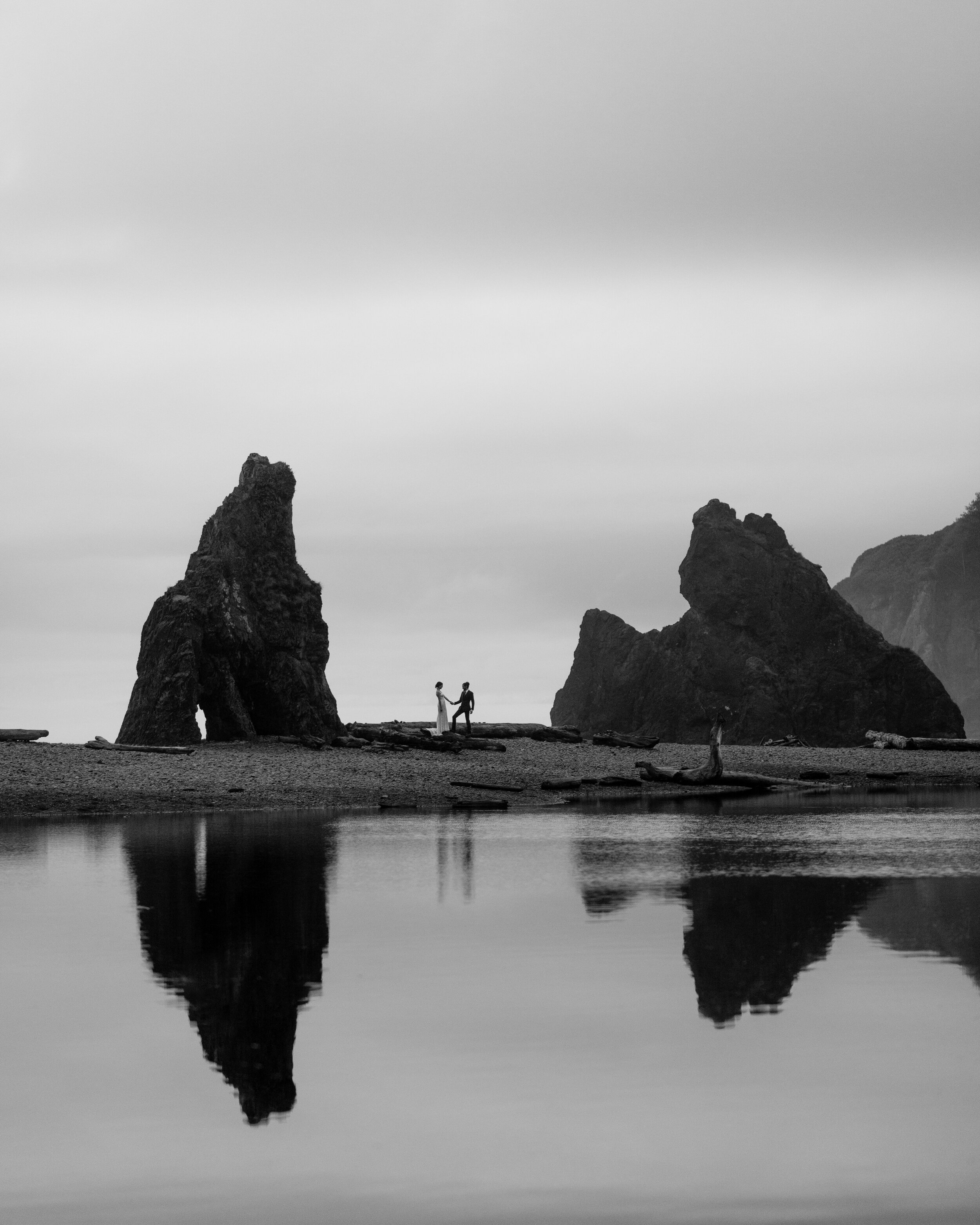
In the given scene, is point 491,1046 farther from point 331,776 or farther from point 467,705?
point 467,705

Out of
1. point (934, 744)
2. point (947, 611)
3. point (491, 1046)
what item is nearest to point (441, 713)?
point (934, 744)

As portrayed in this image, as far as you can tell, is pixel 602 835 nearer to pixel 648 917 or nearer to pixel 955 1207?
pixel 648 917

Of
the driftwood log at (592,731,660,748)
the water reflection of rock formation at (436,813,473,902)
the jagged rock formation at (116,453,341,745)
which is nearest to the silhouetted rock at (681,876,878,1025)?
the water reflection of rock formation at (436,813,473,902)

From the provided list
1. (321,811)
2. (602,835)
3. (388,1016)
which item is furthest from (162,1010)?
(321,811)

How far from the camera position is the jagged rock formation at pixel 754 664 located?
70.9 metres

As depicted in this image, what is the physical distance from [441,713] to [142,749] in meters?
12.1

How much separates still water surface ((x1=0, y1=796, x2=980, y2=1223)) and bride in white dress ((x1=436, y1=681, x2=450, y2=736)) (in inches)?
1104

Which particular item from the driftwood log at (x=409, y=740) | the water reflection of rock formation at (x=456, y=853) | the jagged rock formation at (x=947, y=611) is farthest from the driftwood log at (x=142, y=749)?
the jagged rock formation at (x=947, y=611)

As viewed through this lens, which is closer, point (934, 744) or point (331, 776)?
point (331, 776)

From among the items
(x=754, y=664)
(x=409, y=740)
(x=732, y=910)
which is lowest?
(x=732, y=910)

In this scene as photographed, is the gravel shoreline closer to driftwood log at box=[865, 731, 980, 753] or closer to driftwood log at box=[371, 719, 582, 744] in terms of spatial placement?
driftwood log at box=[371, 719, 582, 744]

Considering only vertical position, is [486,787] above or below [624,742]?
below

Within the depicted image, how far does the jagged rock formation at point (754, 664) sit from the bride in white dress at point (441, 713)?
21.1 meters

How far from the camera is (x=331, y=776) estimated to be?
40719 mm
